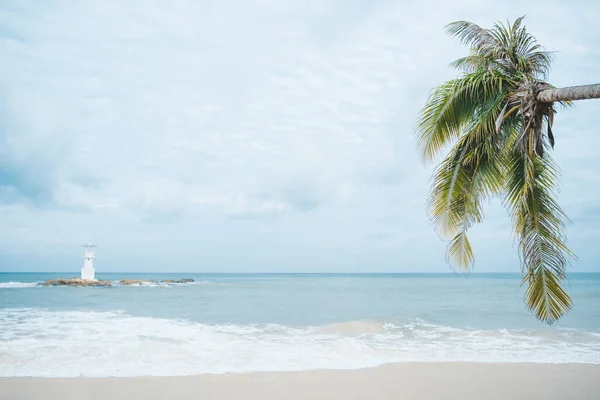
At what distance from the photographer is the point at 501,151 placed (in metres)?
6.59

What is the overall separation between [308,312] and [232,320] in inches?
170

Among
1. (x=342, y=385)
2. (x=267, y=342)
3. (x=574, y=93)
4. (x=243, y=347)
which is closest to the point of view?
(x=574, y=93)

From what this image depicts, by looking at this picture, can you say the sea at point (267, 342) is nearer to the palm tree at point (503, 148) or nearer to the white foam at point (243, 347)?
the white foam at point (243, 347)

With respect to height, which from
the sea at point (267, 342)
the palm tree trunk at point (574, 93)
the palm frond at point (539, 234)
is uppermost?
the palm tree trunk at point (574, 93)

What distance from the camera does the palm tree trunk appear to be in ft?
16.1

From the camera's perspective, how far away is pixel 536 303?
592cm

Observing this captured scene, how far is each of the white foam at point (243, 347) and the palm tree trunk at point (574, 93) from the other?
6.16 m

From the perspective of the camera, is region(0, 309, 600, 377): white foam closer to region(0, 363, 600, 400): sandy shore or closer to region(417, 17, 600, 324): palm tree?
region(0, 363, 600, 400): sandy shore

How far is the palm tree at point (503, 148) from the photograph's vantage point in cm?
572

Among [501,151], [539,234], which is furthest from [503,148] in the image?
[539,234]

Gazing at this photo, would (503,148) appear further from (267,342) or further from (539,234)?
(267,342)

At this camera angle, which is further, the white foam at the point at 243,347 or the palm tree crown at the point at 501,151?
the white foam at the point at 243,347

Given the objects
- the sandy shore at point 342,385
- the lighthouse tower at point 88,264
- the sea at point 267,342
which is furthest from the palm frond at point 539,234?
the lighthouse tower at point 88,264

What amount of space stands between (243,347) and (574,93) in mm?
9171
